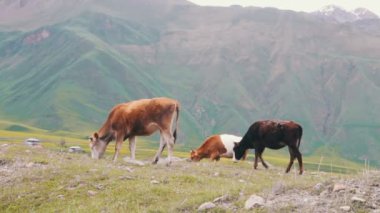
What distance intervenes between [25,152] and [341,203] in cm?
1923

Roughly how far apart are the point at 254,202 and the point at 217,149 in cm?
2526

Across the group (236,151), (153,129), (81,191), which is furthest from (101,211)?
(236,151)

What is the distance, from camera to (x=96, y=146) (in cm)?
2788

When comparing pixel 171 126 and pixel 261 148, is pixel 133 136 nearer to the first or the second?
pixel 171 126

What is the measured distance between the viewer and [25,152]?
27.1 m

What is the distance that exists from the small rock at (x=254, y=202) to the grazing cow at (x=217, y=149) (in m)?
24.5

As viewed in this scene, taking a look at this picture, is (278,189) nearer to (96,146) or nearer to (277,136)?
(277,136)

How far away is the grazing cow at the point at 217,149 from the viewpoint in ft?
123

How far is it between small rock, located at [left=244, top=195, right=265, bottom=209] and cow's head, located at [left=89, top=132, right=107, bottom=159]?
1604 cm

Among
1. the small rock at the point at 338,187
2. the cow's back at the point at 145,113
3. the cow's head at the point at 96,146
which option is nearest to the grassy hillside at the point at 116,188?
the small rock at the point at 338,187

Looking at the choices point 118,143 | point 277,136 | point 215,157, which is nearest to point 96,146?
point 118,143

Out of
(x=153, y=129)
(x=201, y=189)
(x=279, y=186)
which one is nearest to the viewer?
(x=279, y=186)

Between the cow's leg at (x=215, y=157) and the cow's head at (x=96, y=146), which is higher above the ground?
the cow's head at (x=96, y=146)

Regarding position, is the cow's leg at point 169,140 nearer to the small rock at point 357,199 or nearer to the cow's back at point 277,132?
the cow's back at point 277,132
